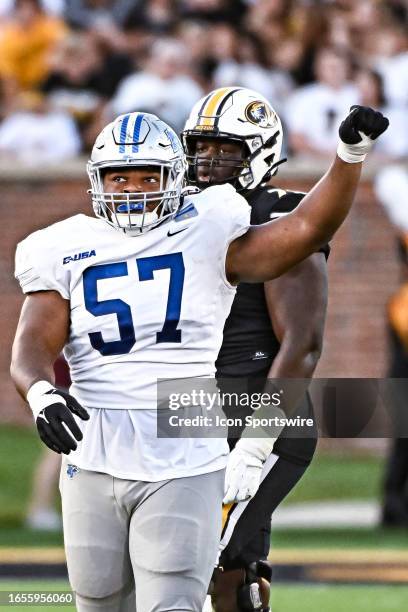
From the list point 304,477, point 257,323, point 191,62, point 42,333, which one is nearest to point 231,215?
point 42,333

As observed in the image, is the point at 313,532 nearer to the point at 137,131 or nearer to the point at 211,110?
the point at 211,110

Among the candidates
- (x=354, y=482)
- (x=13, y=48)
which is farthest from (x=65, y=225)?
(x=13, y=48)

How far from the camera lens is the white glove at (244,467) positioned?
438 centimetres

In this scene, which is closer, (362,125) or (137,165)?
Answer: (362,125)

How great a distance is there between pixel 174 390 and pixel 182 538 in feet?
1.35

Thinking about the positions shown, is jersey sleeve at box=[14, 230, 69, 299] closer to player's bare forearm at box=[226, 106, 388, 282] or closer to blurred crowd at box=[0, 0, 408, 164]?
player's bare forearm at box=[226, 106, 388, 282]

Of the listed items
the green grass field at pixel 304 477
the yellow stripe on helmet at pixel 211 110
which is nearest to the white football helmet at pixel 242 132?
the yellow stripe on helmet at pixel 211 110

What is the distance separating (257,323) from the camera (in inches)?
183

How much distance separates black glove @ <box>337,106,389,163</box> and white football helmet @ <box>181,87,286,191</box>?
1.18 metres

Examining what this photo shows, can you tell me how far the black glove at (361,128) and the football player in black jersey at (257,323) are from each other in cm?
105

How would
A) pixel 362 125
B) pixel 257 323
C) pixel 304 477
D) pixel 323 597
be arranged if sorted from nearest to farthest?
pixel 362 125 → pixel 257 323 → pixel 323 597 → pixel 304 477

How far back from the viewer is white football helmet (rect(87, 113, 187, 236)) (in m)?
3.73

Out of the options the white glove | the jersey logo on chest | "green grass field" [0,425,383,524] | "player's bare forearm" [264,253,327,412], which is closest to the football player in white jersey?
the jersey logo on chest

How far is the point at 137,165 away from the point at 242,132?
39.0 inches
